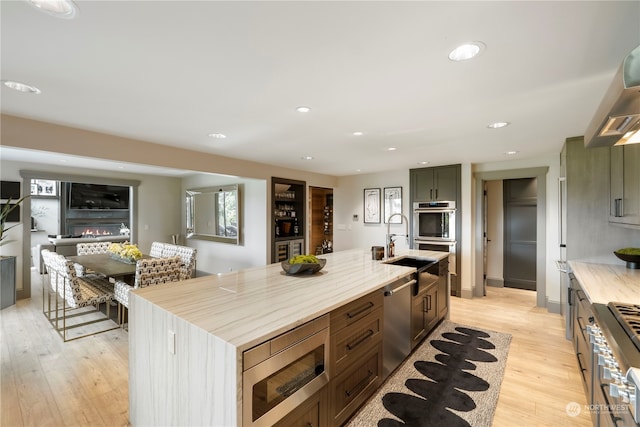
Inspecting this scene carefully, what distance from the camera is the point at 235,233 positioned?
5.61 meters

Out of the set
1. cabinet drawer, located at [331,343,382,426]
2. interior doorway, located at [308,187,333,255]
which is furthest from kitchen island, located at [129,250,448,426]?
interior doorway, located at [308,187,333,255]

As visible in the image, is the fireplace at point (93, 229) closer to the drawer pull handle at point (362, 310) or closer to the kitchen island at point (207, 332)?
the kitchen island at point (207, 332)

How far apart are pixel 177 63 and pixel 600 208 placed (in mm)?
4142

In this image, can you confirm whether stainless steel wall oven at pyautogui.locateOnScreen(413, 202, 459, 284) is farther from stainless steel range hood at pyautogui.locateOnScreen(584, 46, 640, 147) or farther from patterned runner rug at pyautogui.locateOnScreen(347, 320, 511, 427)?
stainless steel range hood at pyautogui.locateOnScreen(584, 46, 640, 147)

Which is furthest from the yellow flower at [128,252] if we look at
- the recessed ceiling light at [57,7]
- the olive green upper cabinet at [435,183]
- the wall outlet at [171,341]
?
the olive green upper cabinet at [435,183]

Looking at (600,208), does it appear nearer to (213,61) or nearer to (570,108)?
(570,108)

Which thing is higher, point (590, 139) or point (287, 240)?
point (590, 139)

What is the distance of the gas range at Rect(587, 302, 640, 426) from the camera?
956mm

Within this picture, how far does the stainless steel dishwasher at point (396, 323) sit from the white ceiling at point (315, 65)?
152 centimetres

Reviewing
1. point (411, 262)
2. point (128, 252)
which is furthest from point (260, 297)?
point (128, 252)

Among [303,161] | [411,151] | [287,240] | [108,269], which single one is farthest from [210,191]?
[411,151]

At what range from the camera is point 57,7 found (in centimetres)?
118

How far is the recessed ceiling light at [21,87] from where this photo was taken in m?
1.86

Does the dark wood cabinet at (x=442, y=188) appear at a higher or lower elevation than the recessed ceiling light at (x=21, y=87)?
lower
